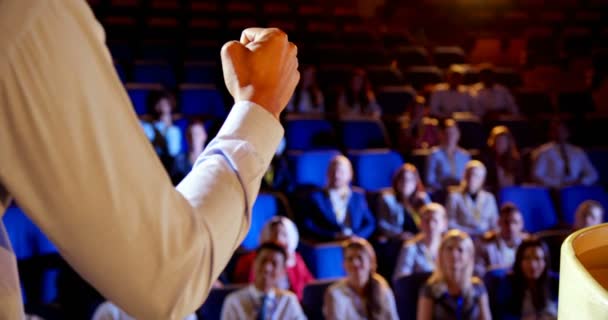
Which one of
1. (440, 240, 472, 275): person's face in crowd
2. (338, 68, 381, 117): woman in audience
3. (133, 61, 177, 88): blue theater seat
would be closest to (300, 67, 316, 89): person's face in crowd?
(338, 68, 381, 117): woman in audience

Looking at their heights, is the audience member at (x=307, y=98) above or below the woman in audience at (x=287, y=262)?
above

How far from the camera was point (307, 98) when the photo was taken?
2.62m

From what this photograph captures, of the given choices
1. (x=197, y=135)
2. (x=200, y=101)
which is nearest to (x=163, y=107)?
(x=197, y=135)

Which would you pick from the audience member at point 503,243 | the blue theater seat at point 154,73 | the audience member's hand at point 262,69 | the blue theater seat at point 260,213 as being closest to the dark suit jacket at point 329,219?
the blue theater seat at point 260,213

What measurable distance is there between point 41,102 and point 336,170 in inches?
69.2

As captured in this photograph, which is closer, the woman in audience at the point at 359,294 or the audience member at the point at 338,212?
the woman in audience at the point at 359,294

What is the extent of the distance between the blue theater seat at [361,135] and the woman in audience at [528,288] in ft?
2.78

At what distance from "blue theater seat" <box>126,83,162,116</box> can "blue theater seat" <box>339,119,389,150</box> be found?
2.18 feet

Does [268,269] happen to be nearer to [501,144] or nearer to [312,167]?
[312,167]

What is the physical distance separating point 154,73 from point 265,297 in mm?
1410

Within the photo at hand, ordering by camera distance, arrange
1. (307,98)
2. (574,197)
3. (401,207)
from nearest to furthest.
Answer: (401,207) → (574,197) → (307,98)

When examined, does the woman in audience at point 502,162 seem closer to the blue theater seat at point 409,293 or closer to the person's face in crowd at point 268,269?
the blue theater seat at point 409,293

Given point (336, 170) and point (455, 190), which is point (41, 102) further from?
point (455, 190)

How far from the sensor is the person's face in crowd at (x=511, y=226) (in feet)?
6.15
